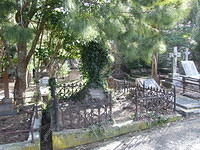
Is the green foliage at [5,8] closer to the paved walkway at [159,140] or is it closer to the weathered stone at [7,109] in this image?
the weathered stone at [7,109]

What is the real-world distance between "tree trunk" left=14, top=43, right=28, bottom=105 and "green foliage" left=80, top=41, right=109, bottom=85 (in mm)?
1616

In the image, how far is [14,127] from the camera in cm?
→ 458

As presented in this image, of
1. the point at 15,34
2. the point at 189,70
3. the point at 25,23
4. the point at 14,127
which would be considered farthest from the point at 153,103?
the point at 189,70

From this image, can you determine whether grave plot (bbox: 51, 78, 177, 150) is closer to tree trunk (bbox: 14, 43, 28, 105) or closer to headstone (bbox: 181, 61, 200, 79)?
tree trunk (bbox: 14, 43, 28, 105)

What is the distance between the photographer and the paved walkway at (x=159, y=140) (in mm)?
3844

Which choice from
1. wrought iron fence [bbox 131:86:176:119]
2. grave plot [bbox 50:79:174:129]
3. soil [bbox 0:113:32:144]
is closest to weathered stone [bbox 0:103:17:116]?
soil [bbox 0:113:32:144]

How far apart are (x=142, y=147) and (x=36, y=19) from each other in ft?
14.1

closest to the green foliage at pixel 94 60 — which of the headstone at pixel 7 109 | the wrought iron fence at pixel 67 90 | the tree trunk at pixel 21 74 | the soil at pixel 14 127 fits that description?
the wrought iron fence at pixel 67 90

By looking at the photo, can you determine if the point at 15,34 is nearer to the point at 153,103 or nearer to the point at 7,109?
the point at 7,109

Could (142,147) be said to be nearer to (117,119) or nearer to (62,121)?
(117,119)

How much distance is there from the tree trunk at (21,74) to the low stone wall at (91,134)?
2.33m

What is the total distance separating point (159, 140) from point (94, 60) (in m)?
2.83

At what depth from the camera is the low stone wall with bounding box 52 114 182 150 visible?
4.01 meters

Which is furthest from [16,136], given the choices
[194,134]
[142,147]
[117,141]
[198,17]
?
[198,17]
